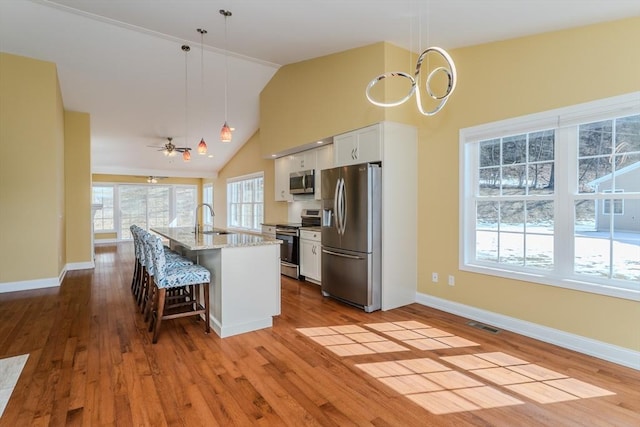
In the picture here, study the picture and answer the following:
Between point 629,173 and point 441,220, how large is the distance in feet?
5.68

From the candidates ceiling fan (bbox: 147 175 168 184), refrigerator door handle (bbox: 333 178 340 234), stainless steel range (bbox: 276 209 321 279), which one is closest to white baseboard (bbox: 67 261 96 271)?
stainless steel range (bbox: 276 209 321 279)

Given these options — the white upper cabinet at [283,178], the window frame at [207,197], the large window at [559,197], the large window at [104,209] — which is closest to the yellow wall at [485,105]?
the large window at [559,197]

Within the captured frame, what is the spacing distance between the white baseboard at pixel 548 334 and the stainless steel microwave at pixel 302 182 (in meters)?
2.65

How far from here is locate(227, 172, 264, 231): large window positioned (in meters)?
8.51

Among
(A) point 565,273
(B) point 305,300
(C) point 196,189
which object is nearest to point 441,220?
(A) point 565,273

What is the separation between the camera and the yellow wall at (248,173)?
288 inches

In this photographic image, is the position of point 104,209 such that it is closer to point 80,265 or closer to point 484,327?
point 80,265

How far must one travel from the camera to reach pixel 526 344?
3.01 meters

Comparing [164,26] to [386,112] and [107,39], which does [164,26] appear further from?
[386,112]

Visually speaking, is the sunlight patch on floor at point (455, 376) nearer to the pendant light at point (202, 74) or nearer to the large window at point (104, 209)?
the pendant light at point (202, 74)

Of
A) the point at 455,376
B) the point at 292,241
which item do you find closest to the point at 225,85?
the point at 292,241

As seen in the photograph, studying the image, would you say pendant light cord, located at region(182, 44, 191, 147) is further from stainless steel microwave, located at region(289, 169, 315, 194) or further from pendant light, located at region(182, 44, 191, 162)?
stainless steel microwave, located at region(289, 169, 315, 194)

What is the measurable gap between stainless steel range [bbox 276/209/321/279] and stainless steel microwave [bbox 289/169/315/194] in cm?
45

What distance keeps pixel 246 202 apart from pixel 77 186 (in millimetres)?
3901
